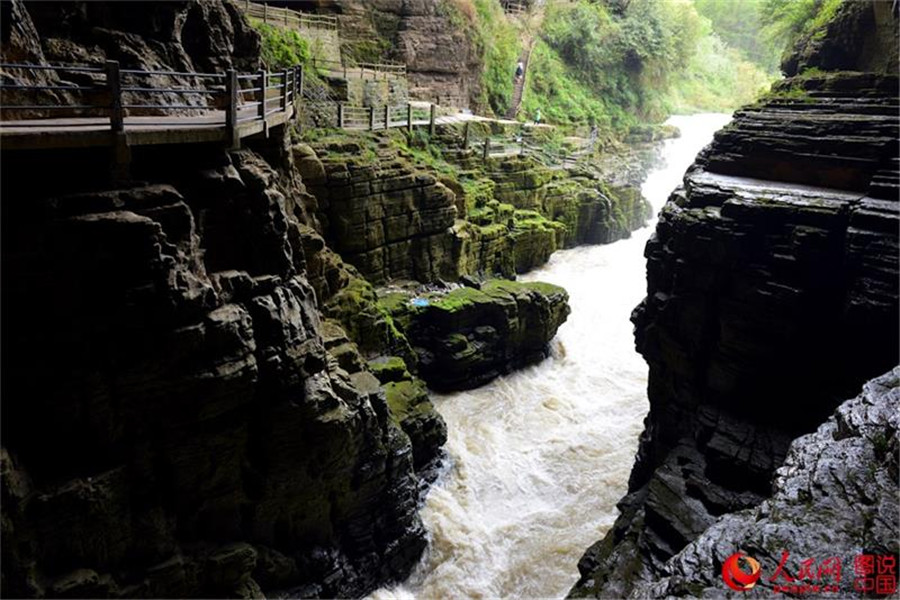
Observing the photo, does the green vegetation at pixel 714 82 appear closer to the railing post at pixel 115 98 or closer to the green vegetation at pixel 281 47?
the green vegetation at pixel 281 47

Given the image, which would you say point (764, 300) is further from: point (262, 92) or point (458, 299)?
point (458, 299)

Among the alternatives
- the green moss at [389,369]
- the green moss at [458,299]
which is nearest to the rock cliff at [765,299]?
the green moss at [389,369]

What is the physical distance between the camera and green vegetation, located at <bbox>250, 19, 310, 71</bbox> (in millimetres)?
20953

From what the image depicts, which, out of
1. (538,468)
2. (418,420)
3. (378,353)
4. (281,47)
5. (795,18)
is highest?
(795,18)

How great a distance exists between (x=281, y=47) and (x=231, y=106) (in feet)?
52.2

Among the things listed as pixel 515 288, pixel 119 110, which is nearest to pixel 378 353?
pixel 515 288

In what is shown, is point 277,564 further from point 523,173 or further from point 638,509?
point 523,173

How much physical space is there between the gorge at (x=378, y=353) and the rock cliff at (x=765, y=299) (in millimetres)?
61

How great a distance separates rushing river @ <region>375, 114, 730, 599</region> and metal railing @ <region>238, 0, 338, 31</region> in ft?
55.3

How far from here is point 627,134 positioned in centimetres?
4388

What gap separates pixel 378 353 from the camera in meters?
16.3

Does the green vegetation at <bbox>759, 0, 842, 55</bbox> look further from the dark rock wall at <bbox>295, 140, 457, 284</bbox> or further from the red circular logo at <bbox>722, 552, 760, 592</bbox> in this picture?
the red circular logo at <bbox>722, 552, 760, 592</bbox>

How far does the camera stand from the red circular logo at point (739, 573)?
5.34 m

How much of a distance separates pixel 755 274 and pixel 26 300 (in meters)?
11.9
